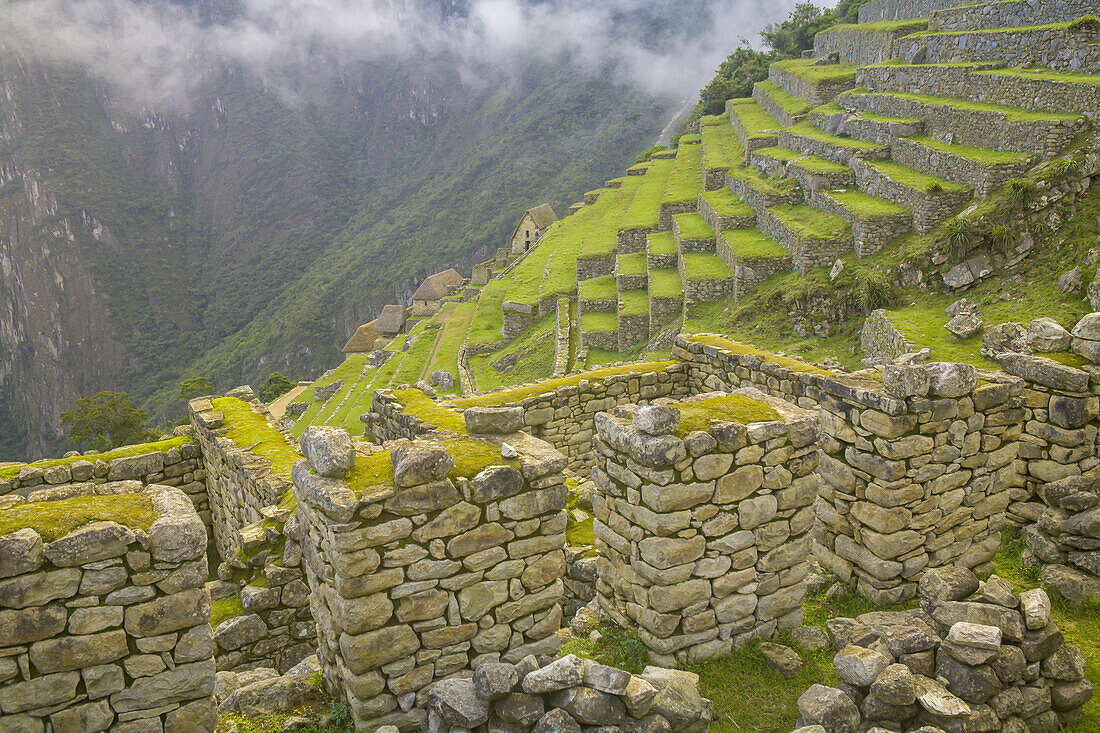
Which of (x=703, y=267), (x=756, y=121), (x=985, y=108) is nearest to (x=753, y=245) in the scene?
(x=703, y=267)

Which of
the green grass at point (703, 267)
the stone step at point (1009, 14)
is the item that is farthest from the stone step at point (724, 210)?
the stone step at point (1009, 14)

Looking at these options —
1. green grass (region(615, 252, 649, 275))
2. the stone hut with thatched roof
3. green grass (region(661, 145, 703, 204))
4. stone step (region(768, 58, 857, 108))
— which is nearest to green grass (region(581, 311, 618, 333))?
green grass (region(615, 252, 649, 275))

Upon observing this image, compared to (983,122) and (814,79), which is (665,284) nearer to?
(983,122)

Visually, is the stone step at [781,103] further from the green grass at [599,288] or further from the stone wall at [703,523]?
the stone wall at [703,523]

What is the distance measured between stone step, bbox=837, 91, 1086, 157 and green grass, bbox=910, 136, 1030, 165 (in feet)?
0.88

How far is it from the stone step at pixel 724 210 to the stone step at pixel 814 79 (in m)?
8.12

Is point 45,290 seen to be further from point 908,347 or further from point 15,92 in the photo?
point 908,347

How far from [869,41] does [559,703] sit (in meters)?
39.9

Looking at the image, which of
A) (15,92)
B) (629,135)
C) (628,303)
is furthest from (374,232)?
(628,303)

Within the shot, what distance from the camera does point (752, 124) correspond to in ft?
119

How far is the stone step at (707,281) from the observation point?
22734 mm

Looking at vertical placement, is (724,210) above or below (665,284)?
above

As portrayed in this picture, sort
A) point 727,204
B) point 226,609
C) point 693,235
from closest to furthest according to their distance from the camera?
point 226,609 → point 693,235 → point 727,204

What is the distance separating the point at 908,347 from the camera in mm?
12992
